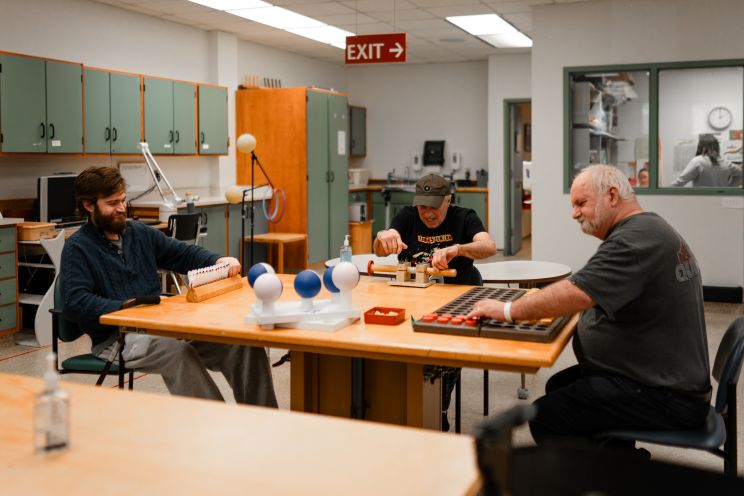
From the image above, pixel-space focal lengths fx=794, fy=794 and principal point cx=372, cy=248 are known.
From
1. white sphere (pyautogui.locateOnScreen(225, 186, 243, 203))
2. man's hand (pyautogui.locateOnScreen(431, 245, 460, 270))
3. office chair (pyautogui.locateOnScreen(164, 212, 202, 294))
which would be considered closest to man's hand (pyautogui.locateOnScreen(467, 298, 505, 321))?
man's hand (pyautogui.locateOnScreen(431, 245, 460, 270))

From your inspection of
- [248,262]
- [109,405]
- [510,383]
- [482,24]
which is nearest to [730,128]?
[482,24]

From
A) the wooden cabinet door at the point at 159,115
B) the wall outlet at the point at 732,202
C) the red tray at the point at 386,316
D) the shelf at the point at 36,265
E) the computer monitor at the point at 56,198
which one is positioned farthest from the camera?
the wooden cabinet door at the point at 159,115

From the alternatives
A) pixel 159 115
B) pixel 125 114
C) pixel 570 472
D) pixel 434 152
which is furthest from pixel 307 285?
pixel 434 152

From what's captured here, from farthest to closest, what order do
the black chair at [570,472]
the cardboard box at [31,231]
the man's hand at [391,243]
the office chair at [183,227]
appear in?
the office chair at [183,227] < the cardboard box at [31,231] < the man's hand at [391,243] < the black chair at [570,472]

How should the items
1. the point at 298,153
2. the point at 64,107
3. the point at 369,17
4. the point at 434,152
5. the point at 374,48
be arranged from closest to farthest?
the point at 64,107, the point at 374,48, the point at 369,17, the point at 298,153, the point at 434,152

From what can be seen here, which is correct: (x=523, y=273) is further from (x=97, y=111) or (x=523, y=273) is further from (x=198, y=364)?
(x=97, y=111)

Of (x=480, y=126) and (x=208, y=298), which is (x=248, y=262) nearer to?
(x=480, y=126)

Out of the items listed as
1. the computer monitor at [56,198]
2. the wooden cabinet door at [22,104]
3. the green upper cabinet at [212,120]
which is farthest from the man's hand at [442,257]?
the green upper cabinet at [212,120]

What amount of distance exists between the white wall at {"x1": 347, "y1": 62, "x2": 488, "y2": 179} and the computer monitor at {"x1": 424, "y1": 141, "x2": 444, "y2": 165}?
0.11 metres

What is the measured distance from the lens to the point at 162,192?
776cm

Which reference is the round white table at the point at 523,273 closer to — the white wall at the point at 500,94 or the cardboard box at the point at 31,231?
the cardboard box at the point at 31,231

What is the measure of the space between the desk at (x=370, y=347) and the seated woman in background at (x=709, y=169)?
4.89 m

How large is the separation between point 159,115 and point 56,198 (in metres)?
1.71

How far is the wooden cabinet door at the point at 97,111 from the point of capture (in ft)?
22.9
